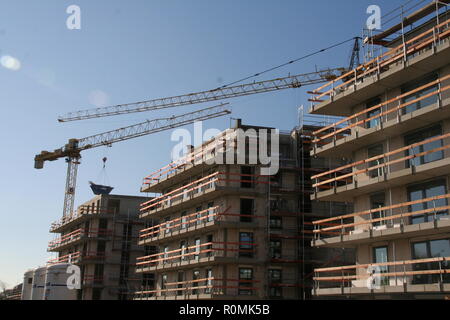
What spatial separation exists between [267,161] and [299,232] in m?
6.30

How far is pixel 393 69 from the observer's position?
96.2 ft

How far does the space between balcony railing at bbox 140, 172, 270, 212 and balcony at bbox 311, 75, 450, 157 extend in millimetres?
8932

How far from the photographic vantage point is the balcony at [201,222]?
139 ft

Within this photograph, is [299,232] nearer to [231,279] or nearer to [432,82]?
[231,279]

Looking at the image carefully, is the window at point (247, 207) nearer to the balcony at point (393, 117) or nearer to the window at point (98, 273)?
the balcony at point (393, 117)

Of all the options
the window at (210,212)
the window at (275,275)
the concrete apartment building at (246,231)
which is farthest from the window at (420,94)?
the window at (210,212)

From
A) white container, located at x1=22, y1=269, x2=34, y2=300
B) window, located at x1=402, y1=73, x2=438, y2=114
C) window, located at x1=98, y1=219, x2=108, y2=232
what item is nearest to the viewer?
window, located at x1=402, y1=73, x2=438, y2=114

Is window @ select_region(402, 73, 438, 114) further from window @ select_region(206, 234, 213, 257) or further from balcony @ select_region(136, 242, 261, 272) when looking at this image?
window @ select_region(206, 234, 213, 257)

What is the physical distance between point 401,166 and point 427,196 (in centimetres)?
237

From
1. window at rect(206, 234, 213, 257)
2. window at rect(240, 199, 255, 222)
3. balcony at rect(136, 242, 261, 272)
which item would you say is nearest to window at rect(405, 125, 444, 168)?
window at rect(240, 199, 255, 222)

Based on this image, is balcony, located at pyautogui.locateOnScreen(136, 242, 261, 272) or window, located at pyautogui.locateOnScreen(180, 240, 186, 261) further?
window, located at pyautogui.locateOnScreen(180, 240, 186, 261)

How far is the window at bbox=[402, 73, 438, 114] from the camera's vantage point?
28688 millimetres

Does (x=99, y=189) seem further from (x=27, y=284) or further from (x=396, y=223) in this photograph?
(x=396, y=223)

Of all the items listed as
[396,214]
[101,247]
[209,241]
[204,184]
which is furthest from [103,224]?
[396,214]
